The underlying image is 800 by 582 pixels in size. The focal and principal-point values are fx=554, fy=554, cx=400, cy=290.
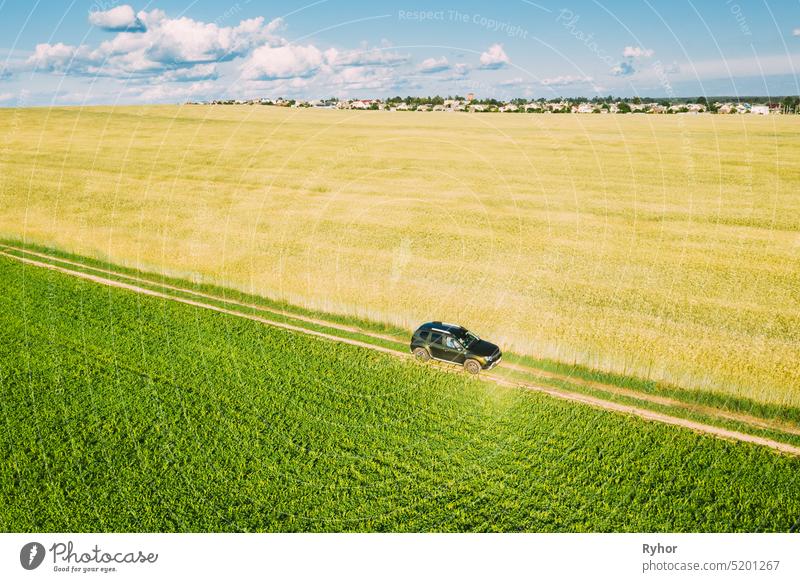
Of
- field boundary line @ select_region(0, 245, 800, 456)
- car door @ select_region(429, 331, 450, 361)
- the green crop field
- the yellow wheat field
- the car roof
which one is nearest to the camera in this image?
the green crop field

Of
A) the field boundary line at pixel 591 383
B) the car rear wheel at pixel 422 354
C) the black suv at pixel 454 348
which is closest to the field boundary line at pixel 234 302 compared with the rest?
the field boundary line at pixel 591 383

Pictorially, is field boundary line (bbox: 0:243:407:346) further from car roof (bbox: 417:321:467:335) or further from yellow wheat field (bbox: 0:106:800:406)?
car roof (bbox: 417:321:467:335)

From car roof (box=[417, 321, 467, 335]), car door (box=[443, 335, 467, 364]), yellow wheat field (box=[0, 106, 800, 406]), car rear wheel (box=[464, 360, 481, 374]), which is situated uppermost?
yellow wheat field (box=[0, 106, 800, 406])

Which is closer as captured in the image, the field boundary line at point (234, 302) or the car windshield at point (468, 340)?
the car windshield at point (468, 340)

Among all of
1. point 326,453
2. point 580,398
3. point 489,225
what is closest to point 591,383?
point 580,398

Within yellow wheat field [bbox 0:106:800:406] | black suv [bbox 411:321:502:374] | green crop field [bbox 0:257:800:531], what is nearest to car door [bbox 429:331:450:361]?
black suv [bbox 411:321:502:374]

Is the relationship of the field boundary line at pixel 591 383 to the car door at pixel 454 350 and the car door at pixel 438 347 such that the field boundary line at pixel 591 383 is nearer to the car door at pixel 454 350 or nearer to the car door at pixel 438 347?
the car door at pixel 454 350

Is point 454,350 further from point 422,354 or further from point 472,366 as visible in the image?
point 422,354
